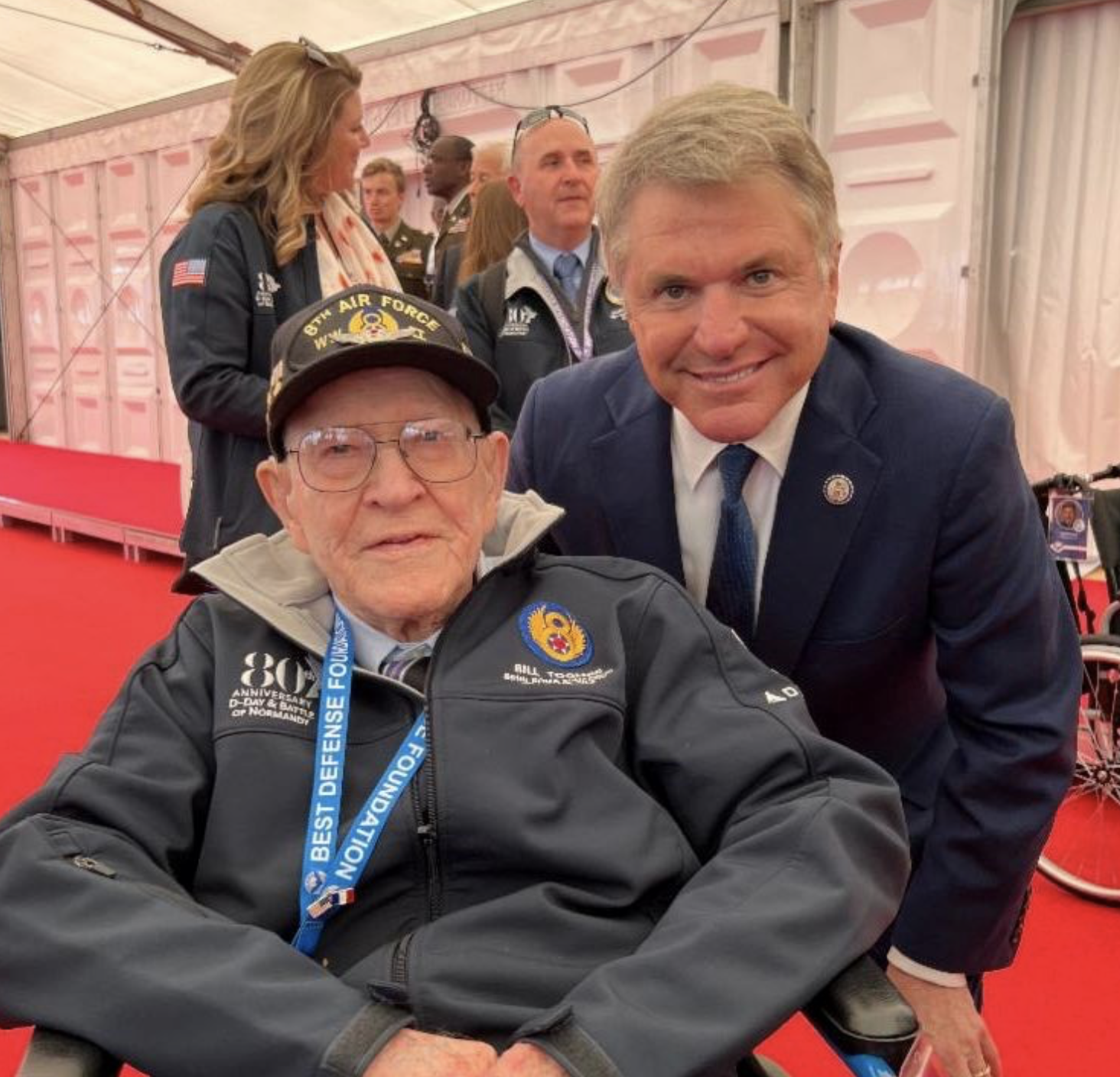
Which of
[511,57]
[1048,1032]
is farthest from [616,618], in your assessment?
[511,57]

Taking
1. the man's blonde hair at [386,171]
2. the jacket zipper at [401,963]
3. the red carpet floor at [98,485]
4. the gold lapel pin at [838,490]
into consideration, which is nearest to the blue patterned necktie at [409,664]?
the jacket zipper at [401,963]

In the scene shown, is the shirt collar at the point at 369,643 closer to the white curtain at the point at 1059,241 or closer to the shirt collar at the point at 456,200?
the shirt collar at the point at 456,200

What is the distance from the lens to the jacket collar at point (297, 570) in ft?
4.12

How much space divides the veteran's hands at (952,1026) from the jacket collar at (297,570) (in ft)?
2.40

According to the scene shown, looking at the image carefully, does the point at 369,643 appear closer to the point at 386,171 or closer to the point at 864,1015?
the point at 864,1015

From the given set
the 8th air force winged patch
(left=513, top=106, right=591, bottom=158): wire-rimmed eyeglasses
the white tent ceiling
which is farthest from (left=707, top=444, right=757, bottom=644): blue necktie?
the white tent ceiling

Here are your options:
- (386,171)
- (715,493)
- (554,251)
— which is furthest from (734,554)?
(386,171)

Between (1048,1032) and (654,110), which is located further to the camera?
(1048,1032)

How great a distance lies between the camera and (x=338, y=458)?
1.28 meters

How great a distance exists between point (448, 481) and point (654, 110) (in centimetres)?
47

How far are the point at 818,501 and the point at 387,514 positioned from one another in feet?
1.63

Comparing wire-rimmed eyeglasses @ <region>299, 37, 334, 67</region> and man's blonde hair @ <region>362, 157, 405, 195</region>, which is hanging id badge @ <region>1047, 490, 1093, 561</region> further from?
man's blonde hair @ <region>362, 157, 405, 195</region>

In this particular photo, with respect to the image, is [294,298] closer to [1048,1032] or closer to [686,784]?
[686,784]

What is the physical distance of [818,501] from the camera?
4.42ft
